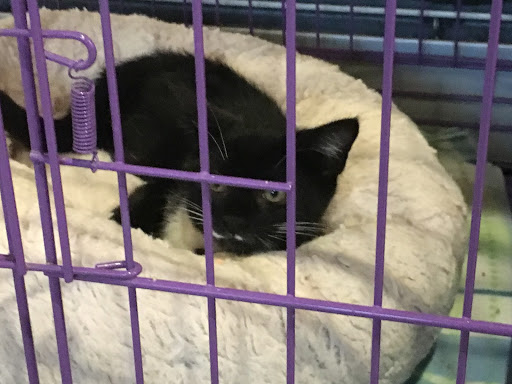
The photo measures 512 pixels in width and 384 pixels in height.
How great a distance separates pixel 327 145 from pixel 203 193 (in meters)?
0.41

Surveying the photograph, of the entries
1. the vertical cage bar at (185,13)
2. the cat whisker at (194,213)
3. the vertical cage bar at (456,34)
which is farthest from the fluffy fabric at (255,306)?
the vertical cage bar at (185,13)

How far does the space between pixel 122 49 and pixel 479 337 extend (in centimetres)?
97

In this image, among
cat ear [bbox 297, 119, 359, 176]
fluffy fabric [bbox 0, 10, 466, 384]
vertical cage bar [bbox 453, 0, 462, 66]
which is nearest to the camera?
fluffy fabric [bbox 0, 10, 466, 384]

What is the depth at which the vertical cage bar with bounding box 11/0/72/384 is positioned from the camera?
25.7 inches

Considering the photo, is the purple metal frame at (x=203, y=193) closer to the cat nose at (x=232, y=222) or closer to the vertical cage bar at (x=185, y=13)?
the cat nose at (x=232, y=222)

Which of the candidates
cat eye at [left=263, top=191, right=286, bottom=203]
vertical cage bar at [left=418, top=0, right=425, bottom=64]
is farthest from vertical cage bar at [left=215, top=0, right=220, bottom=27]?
cat eye at [left=263, top=191, right=286, bottom=203]

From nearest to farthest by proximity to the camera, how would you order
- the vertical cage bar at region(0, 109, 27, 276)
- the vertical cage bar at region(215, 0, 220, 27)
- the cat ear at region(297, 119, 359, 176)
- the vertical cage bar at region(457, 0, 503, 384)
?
the vertical cage bar at region(457, 0, 503, 384), the vertical cage bar at region(0, 109, 27, 276), the cat ear at region(297, 119, 359, 176), the vertical cage bar at region(215, 0, 220, 27)

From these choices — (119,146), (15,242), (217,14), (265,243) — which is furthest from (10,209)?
(217,14)

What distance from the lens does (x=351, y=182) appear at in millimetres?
1179

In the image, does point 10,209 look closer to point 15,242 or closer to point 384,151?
point 15,242

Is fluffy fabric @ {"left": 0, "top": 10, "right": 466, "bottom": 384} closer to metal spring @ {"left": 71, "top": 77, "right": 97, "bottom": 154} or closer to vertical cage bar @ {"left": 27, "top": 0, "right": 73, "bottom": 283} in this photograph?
vertical cage bar @ {"left": 27, "top": 0, "right": 73, "bottom": 283}

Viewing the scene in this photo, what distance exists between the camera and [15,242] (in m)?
0.75

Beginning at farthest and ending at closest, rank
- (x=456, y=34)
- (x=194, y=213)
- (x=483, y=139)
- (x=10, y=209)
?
(x=456, y=34)
(x=194, y=213)
(x=10, y=209)
(x=483, y=139)

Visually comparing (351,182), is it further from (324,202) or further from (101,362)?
(101,362)
